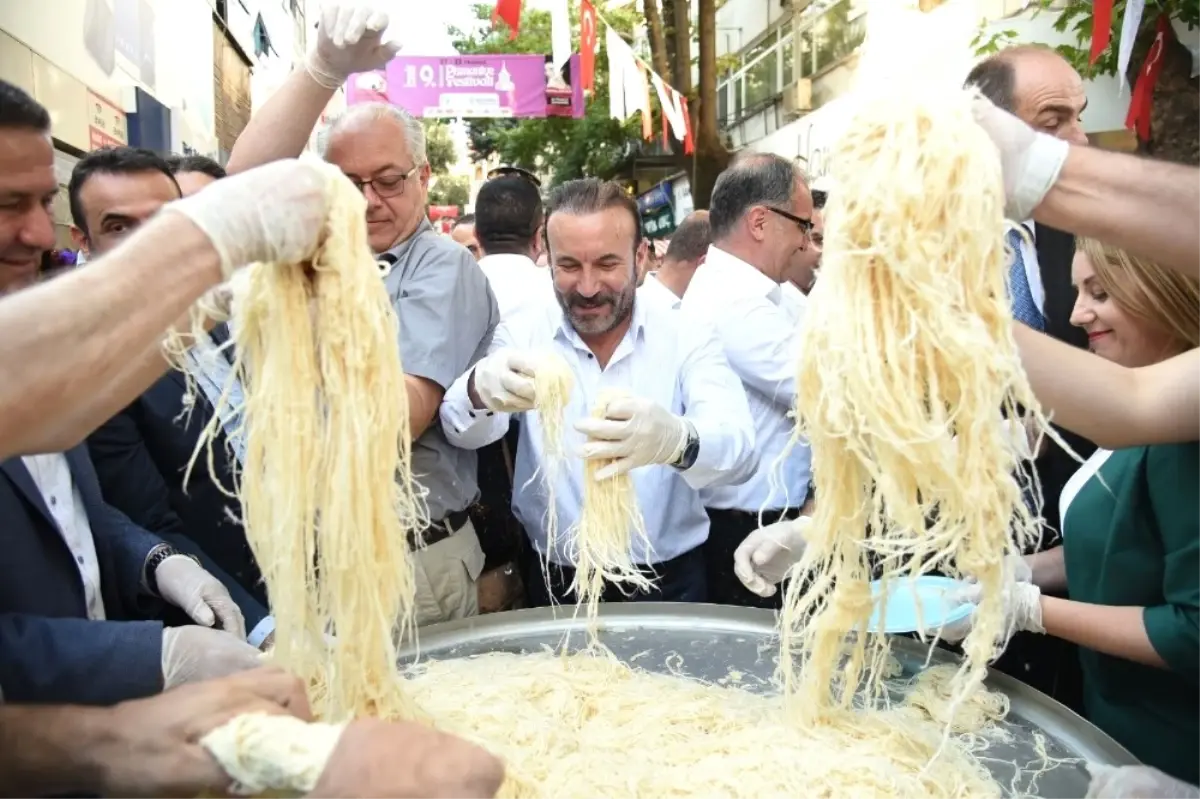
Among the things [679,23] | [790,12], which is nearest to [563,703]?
[679,23]

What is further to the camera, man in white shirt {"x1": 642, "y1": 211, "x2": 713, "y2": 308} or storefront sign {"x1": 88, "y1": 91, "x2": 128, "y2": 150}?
storefront sign {"x1": 88, "y1": 91, "x2": 128, "y2": 150}

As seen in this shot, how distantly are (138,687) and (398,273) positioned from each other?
1.45m

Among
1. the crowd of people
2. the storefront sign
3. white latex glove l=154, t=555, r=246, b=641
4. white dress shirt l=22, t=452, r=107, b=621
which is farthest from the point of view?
the storefront sign

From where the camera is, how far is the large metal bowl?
76.5 inches

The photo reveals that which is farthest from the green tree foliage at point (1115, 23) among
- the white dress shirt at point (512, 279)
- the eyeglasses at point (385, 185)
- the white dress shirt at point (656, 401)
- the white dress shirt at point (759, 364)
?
the eyeglasses at point (385, 185)

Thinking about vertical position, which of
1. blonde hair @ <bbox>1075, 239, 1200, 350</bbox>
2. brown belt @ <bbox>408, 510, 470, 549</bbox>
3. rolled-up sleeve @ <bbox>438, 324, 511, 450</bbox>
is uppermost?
blonde hair @ <bbox>1075, 239, 1200, 350</bbox>

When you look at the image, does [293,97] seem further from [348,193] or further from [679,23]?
[679,23]

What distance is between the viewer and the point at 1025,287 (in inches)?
119

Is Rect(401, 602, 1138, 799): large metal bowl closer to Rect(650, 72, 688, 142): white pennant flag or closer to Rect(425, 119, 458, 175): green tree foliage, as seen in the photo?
Rect(650, 72, 688, 142): white pennant flag

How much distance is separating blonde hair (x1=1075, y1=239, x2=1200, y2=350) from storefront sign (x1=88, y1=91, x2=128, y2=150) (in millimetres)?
7411

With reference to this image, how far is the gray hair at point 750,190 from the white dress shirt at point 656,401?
0.97 m

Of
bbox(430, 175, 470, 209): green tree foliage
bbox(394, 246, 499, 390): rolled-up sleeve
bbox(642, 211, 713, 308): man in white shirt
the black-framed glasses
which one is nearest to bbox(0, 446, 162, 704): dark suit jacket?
Answer: bbox(394, 246, 499, 390): rolled-up sleeve

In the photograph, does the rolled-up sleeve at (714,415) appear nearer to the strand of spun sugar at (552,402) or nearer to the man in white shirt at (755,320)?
the man in white shirt at (755,320)

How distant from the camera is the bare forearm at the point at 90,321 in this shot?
113cm
